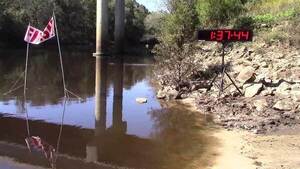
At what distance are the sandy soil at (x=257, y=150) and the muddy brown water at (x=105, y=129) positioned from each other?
63 centimetres

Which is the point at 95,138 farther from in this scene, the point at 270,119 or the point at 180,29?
the point at 180,29

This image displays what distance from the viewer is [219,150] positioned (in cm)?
1295

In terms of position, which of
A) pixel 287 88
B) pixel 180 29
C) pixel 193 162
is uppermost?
pixel 180 29

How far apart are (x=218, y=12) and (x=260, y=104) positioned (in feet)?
64.2

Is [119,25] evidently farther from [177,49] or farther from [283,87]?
[283,87]

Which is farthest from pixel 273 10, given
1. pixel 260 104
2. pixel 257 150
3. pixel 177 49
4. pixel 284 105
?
pixel 257 150

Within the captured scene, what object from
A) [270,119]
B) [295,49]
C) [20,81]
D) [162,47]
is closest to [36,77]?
[20,81]

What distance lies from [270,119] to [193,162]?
4782 millimetres

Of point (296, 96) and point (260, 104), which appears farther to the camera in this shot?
point (260, 104)

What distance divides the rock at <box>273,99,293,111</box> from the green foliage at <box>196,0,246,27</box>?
19108 mm

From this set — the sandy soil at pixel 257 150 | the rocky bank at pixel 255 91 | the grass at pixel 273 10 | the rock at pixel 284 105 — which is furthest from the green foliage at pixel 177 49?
the grass at pixel 273 10

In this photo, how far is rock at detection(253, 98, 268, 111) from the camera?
17016 millimetres

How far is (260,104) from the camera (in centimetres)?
1736

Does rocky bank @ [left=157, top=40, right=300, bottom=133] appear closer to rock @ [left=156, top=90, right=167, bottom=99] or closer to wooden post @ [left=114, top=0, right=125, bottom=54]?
rock @ [left=156, top=90, right=167, bottom=99]
